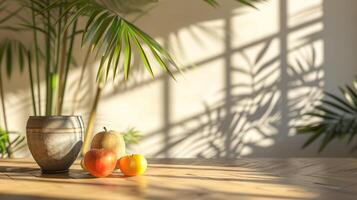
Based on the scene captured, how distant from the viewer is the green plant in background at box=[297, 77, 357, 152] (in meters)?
3.12

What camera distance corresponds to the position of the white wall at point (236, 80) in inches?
124

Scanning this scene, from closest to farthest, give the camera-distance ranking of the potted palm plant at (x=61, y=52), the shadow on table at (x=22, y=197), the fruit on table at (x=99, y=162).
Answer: the shadow on table at (x=22, y=197), the fruit on table at (x=99, y=162), the potted palm plant at (x=61, y=52)

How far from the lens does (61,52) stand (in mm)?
2904

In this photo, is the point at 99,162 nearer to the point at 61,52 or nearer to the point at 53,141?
the point at 53,141

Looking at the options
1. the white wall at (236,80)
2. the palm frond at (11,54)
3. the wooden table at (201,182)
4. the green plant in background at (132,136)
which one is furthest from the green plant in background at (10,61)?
the wooden table at (201,182)

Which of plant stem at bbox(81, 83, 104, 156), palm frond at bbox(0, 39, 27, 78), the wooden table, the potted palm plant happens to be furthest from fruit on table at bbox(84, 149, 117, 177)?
palm frond at bbox(0, 39, 27, 78)

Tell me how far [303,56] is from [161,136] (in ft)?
3.81

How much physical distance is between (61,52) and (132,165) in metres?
1.70

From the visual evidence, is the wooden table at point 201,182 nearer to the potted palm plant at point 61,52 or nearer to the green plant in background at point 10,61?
the potted palm plant at point 61,52

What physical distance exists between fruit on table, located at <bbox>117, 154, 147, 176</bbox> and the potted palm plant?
7.2 inches

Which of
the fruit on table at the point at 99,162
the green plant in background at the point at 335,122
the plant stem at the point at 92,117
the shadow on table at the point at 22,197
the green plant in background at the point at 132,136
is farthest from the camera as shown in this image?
the green plant in background at the point at 335,122

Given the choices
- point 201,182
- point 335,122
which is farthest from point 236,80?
point 201,182

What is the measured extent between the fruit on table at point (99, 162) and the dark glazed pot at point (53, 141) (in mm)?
119

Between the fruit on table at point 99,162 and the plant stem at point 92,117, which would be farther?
the plant stem at point 92,117
